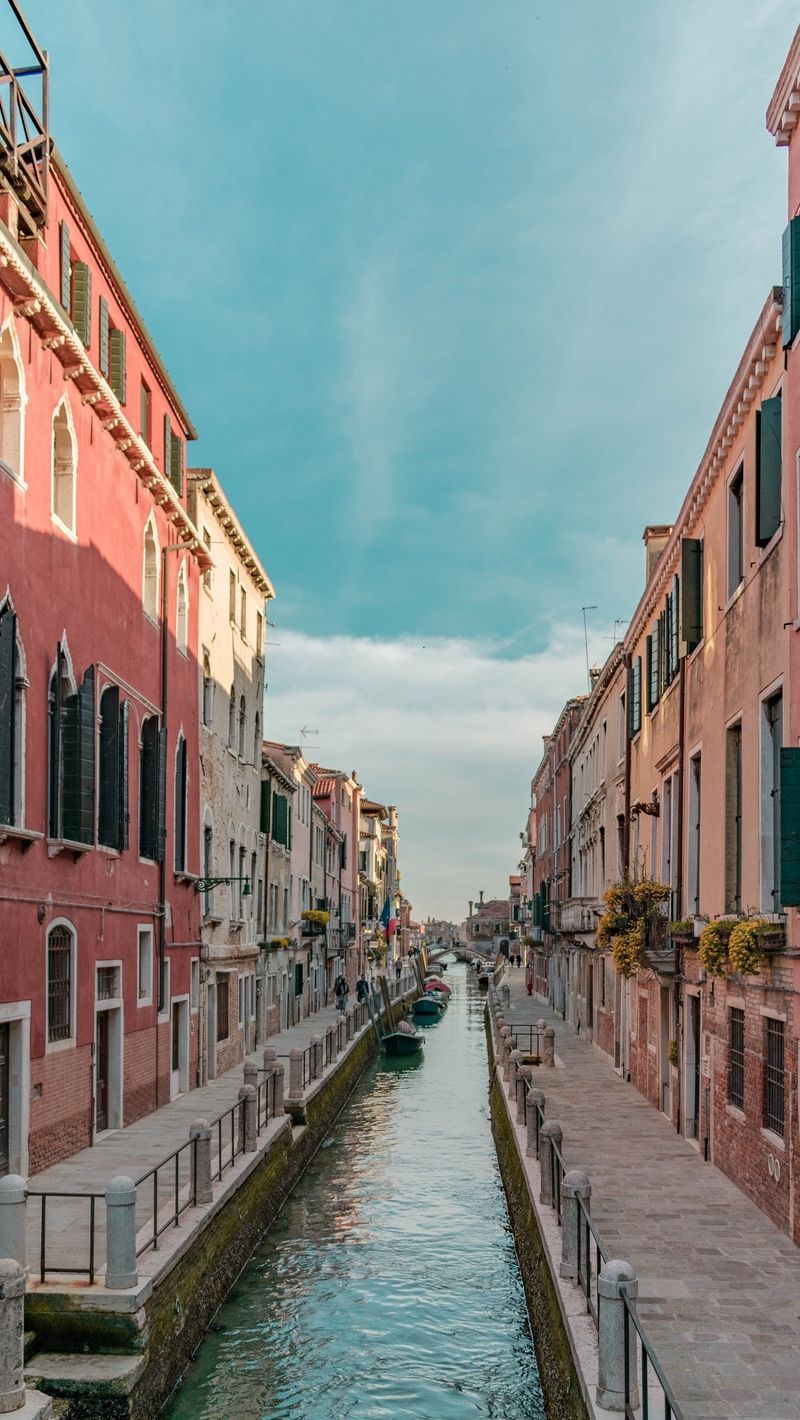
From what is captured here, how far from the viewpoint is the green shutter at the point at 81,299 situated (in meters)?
15.8

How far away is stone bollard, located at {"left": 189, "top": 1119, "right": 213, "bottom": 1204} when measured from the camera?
40.5 ft

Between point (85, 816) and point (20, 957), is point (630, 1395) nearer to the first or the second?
point (20, 957)

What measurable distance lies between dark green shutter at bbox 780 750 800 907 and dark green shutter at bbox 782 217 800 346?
3.82m

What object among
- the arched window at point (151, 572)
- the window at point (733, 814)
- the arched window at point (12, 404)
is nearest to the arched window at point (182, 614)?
the arched window at point (151, 572)

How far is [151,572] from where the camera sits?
20328mm

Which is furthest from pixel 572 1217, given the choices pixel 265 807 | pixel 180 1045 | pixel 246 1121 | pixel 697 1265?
pixel 265 807

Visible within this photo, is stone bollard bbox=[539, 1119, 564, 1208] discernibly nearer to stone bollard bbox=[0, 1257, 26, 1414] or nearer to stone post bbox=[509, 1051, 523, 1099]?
stone bollard bbox=[0, 1257, 26, 1414]

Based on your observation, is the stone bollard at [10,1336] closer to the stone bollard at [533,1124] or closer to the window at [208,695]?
the stone bollard at [533,1124]

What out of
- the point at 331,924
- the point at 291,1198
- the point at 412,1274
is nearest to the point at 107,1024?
the point at 291,1198

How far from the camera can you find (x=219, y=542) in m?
25.7

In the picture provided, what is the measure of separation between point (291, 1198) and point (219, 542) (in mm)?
12846

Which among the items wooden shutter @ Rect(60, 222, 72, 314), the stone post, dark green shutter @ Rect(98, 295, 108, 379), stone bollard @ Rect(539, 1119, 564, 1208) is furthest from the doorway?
wooden shutter @ Rect(60, 222, 72, 314)

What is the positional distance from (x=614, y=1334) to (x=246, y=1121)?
924 centimetres

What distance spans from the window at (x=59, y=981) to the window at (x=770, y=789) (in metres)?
7.91
